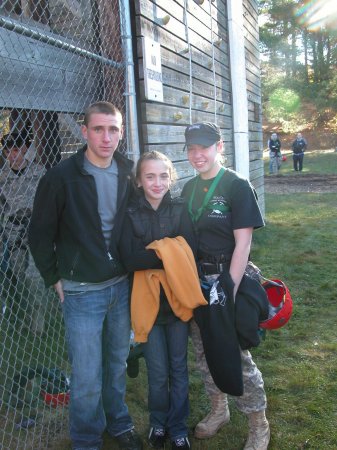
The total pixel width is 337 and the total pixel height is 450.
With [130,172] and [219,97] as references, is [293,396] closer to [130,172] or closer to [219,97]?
[130,172]

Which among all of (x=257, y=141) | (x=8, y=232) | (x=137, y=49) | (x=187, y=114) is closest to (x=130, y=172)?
(x=137, y=49)

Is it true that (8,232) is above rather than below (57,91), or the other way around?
below

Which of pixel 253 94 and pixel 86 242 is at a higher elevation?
pixel 253 94

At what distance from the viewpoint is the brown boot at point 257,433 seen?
2.73 meters

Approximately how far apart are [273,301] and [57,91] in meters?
2.03

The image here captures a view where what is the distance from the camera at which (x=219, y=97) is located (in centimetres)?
655

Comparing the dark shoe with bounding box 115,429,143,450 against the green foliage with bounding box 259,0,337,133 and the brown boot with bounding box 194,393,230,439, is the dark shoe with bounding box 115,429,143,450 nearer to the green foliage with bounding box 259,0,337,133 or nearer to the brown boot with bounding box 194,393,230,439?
the brown boot with bounding box 194,393,230,439

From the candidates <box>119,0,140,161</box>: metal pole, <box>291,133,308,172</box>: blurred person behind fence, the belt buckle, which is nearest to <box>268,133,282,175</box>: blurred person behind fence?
→ <box>291,133,308,172</box>: blurred person behind fence

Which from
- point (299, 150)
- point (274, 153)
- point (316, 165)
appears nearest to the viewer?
point (299, 150)

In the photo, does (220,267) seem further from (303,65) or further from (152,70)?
(303,65)

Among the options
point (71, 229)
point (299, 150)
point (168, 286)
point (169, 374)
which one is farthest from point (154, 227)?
point (299, 150)

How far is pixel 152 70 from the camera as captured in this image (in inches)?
157

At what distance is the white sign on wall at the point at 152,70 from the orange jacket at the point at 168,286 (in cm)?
184

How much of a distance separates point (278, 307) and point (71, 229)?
1335 mm
